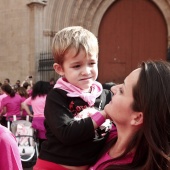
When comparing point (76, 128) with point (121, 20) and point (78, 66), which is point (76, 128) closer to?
point (78, 66)

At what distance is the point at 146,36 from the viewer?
12469 mm

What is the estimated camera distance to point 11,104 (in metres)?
7.32

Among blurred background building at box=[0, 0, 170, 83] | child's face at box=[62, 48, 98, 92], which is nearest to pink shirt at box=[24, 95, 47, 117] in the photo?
child's face at box=[62, 48, 98, 92]

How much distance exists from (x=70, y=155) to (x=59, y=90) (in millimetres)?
363

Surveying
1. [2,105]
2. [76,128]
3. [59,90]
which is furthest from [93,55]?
[2,105]

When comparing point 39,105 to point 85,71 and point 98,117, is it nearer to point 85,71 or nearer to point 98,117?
point 85,71

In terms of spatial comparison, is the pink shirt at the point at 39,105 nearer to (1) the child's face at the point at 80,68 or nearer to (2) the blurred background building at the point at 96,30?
(1) the child's face at the point at 80,68

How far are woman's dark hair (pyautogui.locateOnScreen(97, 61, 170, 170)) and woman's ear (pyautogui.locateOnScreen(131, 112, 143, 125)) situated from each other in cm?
2

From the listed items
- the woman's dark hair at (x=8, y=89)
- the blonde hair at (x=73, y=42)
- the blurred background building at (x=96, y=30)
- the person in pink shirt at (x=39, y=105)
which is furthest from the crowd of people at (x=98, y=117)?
the blurred background building at (x=96, y=30)

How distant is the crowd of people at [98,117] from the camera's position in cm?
143

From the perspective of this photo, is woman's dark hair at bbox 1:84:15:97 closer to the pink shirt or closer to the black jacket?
the pink shirt

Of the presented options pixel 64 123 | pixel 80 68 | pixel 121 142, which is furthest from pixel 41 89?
pixel 121 142

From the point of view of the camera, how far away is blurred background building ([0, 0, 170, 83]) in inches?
482

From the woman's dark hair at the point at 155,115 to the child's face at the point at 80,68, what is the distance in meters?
0.47
